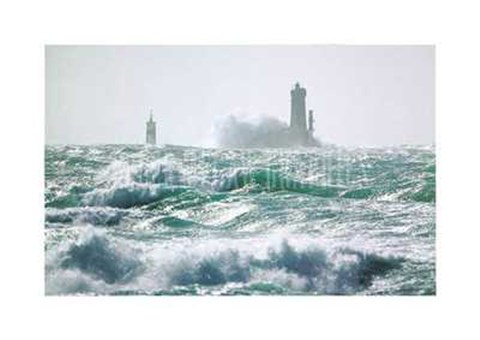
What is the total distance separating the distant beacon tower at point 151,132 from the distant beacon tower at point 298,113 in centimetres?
81

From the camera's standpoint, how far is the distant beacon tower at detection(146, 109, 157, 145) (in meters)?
6.28

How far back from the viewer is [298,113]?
626 cm

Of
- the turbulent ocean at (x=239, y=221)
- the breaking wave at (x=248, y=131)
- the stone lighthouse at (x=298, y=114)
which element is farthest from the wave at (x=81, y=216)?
the stone lighthouse at (x=298, y=114)

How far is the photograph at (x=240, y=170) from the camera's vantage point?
614 centimetres

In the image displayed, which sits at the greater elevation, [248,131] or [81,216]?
[248,131]

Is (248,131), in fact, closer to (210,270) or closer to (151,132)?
(151,132)

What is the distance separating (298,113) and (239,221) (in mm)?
729

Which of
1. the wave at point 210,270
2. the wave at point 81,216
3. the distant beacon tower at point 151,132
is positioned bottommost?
the wave at point 210,270

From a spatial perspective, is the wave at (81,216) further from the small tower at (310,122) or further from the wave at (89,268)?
the small tower at (310,122)
